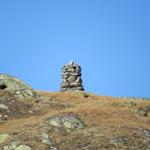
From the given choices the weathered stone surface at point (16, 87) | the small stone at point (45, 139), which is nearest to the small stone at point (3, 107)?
the weathered stone surface at point (16, 87)

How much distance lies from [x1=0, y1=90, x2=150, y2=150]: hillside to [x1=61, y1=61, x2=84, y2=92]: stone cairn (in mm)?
22832

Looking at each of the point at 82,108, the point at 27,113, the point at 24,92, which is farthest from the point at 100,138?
the point at 24,92

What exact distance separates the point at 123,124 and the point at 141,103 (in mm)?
20040

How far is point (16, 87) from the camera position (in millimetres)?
63250

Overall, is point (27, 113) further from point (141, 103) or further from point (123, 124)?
point (141, 103)

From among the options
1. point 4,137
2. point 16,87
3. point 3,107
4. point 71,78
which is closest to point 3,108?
point 3,107

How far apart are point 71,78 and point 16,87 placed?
65.3 ft

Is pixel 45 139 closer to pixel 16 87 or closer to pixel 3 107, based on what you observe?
pixel 3 107

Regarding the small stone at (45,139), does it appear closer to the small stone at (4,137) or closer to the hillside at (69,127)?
the hillside at (69,127)

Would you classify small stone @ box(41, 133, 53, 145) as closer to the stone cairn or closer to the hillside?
the hillside

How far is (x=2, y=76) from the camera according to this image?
66.2m

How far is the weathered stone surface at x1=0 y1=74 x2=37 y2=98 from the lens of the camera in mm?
61466

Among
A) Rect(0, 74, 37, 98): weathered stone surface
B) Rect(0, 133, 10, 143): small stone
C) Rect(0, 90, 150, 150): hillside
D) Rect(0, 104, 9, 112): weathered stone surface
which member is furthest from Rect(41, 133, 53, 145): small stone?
Rect(0, 74, 37, 98): weathered stone surface

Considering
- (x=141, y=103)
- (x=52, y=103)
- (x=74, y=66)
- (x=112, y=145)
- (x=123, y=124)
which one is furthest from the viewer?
(x=74, y=66)
